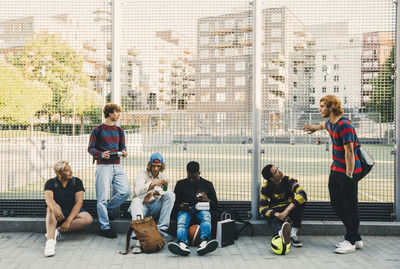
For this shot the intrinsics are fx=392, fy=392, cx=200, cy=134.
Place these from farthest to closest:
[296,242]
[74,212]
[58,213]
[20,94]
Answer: [20,94] < [74,212] < [296,242] < [58,213]

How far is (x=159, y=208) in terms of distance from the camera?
539 centimetres

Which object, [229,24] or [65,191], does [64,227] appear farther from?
[229,24]

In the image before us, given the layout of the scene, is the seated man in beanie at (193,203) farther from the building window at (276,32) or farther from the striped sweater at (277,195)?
the building window at (276,32)

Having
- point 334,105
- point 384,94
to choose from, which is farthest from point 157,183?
point 384,94

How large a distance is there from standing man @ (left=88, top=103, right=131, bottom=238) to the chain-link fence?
463mm

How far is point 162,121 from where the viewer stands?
6.02m

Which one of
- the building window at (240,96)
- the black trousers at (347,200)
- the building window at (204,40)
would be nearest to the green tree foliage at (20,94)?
the building window at (204,40)

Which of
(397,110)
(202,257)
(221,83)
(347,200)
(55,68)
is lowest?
(202,257)

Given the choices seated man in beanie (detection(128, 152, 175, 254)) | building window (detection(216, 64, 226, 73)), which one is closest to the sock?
seated man in beanie (detection(128, 152, 175, 254))

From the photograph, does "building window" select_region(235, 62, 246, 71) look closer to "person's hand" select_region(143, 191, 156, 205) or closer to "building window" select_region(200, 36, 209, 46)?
"building window" select_region(200, 36, 209, 46)

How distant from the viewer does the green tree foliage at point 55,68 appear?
5.81 m

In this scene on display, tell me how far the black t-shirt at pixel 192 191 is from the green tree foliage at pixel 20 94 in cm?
244

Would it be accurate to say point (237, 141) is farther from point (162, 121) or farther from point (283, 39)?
point (283, 39)

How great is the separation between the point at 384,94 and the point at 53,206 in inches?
191
